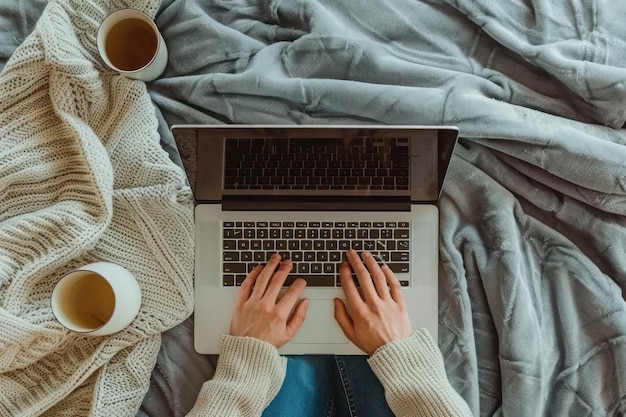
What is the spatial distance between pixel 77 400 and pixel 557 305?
30.5 inches

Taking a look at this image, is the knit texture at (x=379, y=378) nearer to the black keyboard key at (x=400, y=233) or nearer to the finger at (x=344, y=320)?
the finger at (x=344, y=320)

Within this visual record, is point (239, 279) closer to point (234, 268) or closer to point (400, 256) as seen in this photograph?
point (234, 268)

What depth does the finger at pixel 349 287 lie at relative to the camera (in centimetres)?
88

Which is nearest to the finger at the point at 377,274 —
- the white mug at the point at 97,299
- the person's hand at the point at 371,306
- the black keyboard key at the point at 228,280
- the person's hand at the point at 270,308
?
the person's hand at the point at 371,306

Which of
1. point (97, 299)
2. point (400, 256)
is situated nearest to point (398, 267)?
point (400, 256)

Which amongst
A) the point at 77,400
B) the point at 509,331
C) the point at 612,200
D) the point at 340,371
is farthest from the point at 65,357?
the point at 612,200

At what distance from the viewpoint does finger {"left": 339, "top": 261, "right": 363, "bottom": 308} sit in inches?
34.5

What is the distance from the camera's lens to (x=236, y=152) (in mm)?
797

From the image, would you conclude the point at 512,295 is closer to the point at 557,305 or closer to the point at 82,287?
the point at 557,305

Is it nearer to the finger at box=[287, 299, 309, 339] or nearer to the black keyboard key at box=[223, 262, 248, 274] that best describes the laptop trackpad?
the finger at box=[287, 299, 309, 339]

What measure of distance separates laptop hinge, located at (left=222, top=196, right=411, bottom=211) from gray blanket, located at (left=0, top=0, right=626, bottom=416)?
0.11m

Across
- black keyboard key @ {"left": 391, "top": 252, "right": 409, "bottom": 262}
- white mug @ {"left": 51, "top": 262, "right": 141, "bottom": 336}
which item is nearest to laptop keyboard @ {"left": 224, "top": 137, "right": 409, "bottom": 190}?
black keyboard key @ {"left": 391, "top": 252, "right": 409, "bottom": 262}

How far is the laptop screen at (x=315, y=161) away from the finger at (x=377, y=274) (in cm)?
10

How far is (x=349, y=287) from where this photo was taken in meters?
0.88
